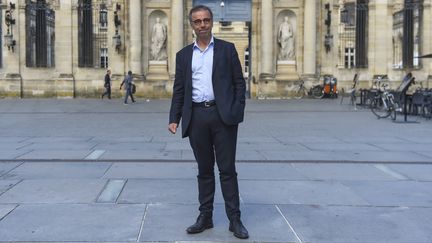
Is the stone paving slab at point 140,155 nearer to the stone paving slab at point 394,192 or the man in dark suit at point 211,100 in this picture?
the stone paving slab at point 394,192

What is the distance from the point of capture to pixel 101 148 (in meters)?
11.2

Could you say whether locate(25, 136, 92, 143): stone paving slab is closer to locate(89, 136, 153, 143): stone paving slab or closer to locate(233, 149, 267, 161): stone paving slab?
locate(89, 136, 153, 143): stone paving slab

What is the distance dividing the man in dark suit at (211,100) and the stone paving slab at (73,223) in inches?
26.8

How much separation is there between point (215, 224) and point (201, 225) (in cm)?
32

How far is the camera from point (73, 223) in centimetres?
539

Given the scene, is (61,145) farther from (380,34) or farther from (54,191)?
(380,34)

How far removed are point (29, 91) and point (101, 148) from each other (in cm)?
2225

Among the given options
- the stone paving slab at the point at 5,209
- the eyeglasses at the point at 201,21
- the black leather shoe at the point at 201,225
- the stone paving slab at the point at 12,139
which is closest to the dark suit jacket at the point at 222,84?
the eyeglasses at the point at 201,21

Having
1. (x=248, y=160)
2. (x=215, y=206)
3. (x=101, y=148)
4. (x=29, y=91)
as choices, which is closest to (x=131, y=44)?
(x=29, y=91)

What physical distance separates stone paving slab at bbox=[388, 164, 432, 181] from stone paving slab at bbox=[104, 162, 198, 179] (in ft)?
10.3

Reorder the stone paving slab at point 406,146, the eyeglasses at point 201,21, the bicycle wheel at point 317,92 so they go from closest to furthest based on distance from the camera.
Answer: the eyeglasses at point 201,21, the stone paving slab at point 406,146, the bicycle wheel at point 317,92

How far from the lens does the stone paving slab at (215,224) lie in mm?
4973

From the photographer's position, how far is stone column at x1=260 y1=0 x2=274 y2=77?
103ft

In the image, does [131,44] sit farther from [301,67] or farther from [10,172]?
[10,172]
